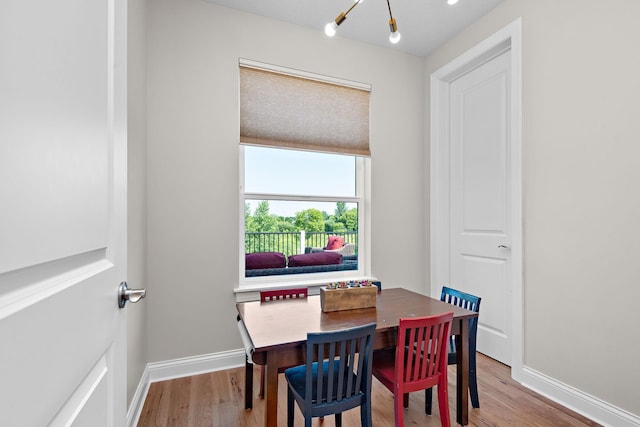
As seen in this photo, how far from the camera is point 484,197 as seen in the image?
2.91 meters

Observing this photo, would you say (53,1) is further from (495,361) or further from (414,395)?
(495,361)

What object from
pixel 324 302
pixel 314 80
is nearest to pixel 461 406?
pixel 324 302

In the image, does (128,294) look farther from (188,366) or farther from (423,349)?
(188,366)

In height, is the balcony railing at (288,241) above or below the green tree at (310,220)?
below

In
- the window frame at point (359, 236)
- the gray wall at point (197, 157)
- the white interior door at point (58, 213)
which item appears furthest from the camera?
the window frame at point (359, 236)

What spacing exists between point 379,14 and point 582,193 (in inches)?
84.3

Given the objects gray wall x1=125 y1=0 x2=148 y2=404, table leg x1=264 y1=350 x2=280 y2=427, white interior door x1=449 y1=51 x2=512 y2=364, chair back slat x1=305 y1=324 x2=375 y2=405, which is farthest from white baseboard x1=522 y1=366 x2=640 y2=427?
gray wall x1=125 y1=0 x2=148 y2=404

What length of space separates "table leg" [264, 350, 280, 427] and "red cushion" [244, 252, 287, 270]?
152cm

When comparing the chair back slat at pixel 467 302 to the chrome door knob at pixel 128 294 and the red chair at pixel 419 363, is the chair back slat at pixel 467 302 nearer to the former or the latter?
the red chair at pixel 419 363

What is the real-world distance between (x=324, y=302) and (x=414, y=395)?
109 centimetres

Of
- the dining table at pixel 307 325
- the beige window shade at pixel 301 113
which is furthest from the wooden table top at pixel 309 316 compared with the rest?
the beige window shade at pixel 301 113

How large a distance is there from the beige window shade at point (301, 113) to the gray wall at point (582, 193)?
144 centimetres

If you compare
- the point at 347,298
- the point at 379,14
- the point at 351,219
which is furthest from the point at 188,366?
the point at 379,14

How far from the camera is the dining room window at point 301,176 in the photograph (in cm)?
282
